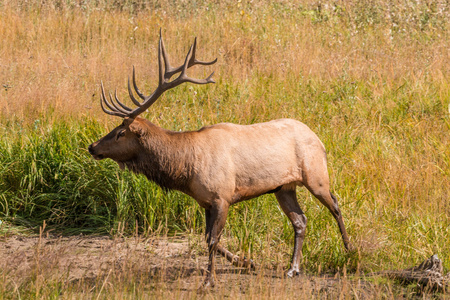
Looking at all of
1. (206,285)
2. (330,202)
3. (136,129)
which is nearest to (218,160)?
(136,129)

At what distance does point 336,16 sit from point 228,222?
7.60 meters

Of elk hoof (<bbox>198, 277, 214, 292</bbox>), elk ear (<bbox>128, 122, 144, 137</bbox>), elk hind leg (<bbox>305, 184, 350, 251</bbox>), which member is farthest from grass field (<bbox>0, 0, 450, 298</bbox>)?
elk ear (<bbox>128, 122, 144, 137</bbox>)

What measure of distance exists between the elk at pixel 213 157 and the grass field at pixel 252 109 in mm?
544

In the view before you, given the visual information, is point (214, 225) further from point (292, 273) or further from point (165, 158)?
point (292, 273)

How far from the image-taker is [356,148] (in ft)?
25.4

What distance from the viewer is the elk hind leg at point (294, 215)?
5.80 meters

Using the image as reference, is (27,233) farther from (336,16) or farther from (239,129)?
(336,16)

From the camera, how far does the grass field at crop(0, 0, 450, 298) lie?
6.22 m

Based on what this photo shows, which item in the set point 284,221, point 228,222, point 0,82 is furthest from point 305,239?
point 0,82

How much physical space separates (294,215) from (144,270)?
161 cm

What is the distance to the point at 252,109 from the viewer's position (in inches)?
336

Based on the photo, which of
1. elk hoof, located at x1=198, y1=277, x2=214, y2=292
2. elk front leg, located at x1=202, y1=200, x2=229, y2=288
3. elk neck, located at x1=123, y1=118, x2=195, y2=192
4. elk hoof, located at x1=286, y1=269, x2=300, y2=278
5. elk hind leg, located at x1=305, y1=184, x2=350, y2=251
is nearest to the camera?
elk hoof, located at x1=198, y1=277, x2=214, y2=292

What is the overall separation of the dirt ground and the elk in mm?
242

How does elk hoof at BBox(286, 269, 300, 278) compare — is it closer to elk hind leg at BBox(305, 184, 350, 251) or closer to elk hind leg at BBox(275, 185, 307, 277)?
elk hind leg at BBox(275, 185, 307, 277)
